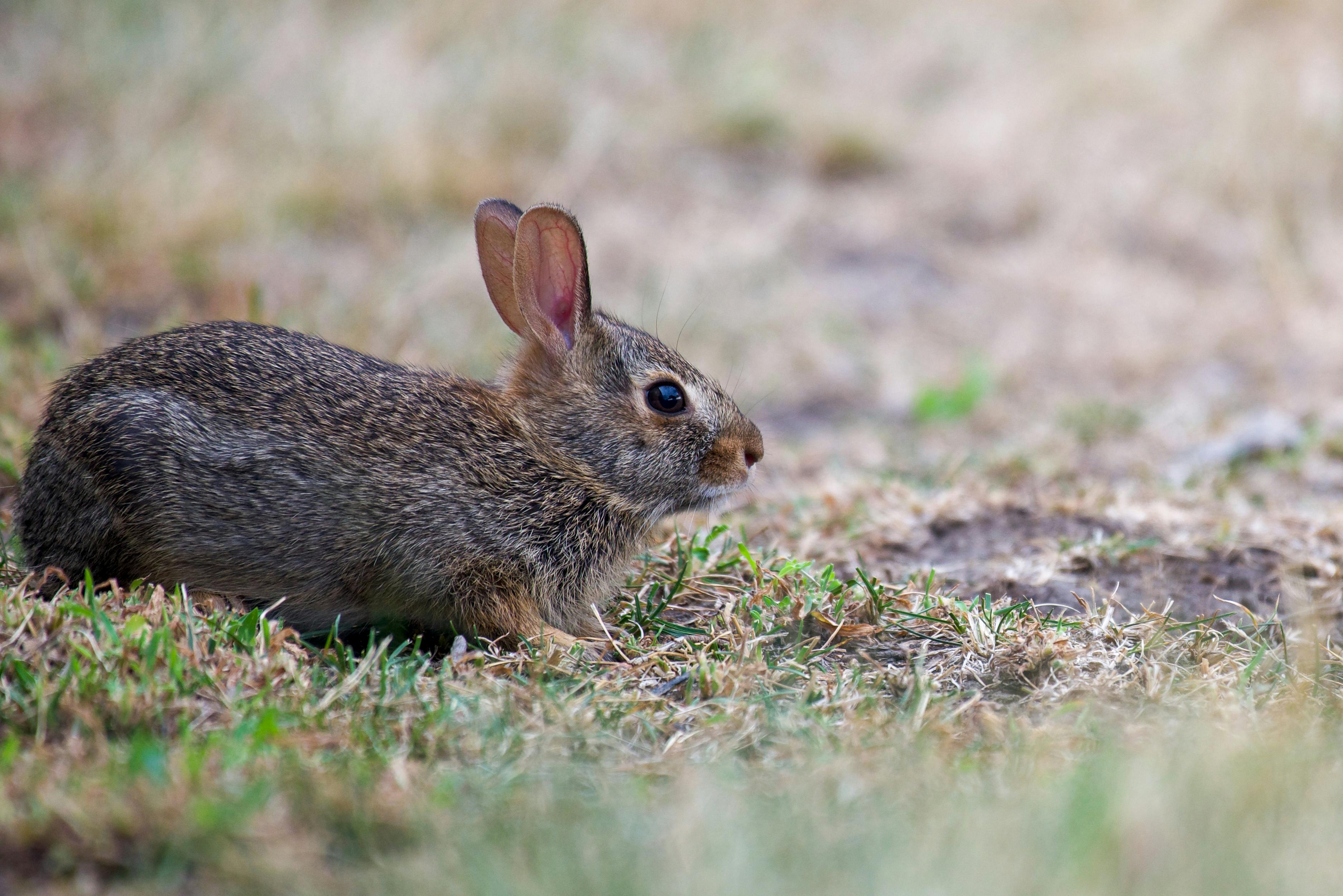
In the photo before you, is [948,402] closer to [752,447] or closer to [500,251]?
[752,447]

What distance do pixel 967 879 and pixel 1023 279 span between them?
8410 millimetres

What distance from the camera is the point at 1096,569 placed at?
4.29 metres

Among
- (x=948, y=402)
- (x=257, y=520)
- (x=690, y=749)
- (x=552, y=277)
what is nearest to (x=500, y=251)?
(x=552, y=277)

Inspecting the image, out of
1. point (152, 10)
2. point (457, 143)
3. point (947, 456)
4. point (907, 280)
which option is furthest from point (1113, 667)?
point (152, 10)

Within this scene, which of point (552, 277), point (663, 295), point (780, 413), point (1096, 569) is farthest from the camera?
A: point (663, 295)

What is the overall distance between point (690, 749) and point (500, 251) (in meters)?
1.80

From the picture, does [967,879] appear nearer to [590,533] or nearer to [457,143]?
[590,533]

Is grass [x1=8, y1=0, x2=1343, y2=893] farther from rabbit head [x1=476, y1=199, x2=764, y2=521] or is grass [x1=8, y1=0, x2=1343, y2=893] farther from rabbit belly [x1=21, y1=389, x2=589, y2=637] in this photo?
rabbit head [x1=476, y1=199, x2=764, y2=521]

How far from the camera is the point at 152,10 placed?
10156 millimetres

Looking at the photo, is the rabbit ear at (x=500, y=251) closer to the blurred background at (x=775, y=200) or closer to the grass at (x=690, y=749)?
the grass at (x=690, y=749)

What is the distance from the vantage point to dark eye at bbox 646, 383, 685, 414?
395 centimetres

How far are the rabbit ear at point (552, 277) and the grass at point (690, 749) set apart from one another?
2.73 feet

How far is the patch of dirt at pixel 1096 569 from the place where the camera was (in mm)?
4121

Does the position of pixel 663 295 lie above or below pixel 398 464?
below
